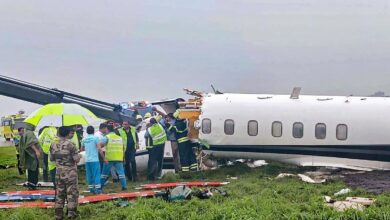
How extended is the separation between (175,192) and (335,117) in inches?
278

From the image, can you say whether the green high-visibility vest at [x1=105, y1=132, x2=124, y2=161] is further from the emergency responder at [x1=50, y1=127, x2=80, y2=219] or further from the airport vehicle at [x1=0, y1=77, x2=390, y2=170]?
the airport vehicle at [x1=0, y1=77, x2=390, y2=170]

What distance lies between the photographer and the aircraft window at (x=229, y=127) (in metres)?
16.0

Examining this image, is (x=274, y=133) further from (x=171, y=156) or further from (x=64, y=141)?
(x=64, y=141)

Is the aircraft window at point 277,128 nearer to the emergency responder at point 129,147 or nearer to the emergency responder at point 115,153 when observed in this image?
the emergency responder at point 129,147

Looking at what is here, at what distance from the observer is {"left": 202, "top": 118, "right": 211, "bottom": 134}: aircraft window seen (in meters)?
16.1

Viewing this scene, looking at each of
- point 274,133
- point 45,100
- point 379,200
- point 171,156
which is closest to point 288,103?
point 274,133

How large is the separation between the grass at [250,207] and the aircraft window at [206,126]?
3162mm

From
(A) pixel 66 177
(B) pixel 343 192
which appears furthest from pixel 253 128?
(A) pixel 66 177

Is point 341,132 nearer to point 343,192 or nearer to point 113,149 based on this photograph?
point 343,192

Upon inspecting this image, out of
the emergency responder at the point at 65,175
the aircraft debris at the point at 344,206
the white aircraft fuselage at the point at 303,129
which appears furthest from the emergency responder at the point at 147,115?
the aircraft debris at the point at 344,206

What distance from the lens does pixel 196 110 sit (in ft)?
54.2

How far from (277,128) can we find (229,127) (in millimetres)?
1599

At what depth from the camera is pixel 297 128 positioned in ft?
51.2

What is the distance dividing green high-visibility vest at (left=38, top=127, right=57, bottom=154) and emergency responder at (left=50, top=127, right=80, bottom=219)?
4.25m
